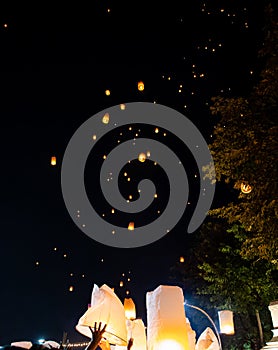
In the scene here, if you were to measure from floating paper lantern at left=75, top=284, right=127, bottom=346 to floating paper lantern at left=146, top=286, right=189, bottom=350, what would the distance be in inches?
11.5

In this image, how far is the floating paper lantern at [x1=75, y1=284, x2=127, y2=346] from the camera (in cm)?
374

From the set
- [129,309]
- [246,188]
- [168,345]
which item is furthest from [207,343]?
[246,188]

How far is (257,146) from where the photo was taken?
7.83 meters

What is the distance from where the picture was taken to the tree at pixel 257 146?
777 centimetres

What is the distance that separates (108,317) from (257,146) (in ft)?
17.0

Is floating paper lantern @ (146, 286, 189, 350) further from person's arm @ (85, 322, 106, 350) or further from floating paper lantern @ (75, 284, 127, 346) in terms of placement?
person's arm @ (85, 322, 106, 350)

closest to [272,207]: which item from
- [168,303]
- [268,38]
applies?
[268,38]

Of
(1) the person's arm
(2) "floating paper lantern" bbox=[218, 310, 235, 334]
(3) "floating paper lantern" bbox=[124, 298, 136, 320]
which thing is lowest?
(1) the person's arm

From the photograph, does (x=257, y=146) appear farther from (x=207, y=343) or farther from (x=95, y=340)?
(x=95, y=340)

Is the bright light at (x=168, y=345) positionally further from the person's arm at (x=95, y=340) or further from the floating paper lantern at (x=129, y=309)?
the floating paper lantern at (x=129, y=309)

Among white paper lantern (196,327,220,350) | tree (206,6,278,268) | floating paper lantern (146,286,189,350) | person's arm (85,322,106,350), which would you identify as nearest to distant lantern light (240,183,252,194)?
tree (206,6,278,268)

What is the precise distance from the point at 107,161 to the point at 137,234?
6.77 m

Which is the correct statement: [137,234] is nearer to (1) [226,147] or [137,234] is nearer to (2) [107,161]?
(2) [107,161]

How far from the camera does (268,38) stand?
8.17 metres
